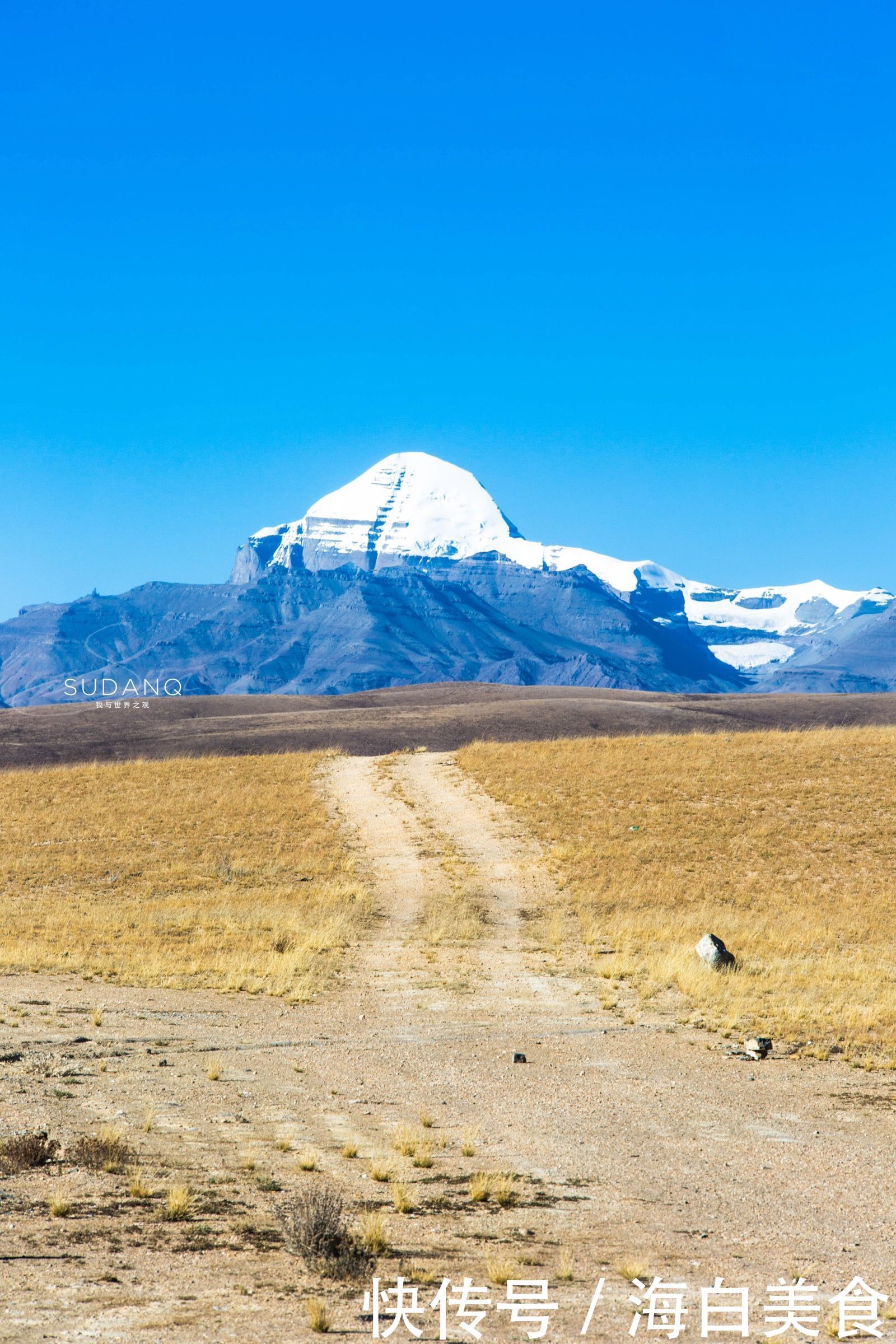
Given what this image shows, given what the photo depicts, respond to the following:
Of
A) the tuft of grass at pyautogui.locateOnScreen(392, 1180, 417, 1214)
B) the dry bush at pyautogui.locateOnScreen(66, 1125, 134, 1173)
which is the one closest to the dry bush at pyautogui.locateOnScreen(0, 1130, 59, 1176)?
the dry bush at pyautogui.locateOnScreen(66, 1125, 134, 1173)

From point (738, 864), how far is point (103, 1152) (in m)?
22.9

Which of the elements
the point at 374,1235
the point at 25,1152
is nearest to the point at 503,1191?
the point at 374,1235

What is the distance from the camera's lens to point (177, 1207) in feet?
26.8

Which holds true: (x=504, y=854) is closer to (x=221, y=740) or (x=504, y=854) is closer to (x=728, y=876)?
(x=728, y=876)

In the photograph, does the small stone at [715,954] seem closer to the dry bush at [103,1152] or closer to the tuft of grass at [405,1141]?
the tuft of grass at [405,1141]

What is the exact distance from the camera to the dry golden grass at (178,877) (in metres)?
20.8

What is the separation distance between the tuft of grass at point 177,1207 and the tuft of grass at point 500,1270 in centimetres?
234

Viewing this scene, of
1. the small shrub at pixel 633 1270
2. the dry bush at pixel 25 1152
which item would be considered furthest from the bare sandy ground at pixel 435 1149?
the dry bush at pixel 25 1152

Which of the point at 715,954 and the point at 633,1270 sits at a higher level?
the point at 633,1270

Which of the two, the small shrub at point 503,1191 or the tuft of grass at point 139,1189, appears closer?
the tuft of grass at point 139,1189

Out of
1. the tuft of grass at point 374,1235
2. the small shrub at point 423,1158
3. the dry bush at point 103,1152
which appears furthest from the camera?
the small shrub at point 423,1158

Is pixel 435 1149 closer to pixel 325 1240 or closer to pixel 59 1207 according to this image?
pixel 325 1240

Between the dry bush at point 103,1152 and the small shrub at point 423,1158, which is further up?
the dry bush at point 103,1152

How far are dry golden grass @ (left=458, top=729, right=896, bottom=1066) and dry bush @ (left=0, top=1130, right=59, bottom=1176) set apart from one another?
34.3ft
